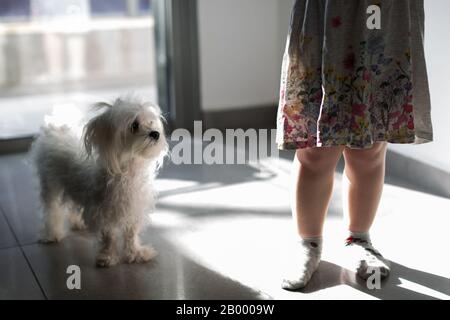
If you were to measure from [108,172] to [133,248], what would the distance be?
0.27 meters

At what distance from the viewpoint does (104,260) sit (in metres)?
1.79

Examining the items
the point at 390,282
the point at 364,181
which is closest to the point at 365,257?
the point at 390,282

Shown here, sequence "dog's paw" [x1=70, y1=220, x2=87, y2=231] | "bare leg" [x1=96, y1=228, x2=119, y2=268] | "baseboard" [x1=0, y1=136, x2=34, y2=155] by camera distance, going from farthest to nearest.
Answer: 1. "baseboard" [x1=0, y1=136, x2=34, y2=155]
2. "dog's paw" [x1=70, y1=220, x2=87, y2=231]
3. "bare leg" [x1=96, y1=228, x2=119, y2=268]

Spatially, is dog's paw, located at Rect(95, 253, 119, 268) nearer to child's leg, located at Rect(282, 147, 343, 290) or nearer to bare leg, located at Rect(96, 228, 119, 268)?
bare leg, located at Rect(96, 228, 119, 268)

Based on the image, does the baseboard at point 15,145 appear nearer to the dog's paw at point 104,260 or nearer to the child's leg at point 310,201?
the dog's paw at point 104,260

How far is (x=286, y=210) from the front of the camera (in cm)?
223

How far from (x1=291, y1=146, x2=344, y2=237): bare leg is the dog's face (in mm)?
408

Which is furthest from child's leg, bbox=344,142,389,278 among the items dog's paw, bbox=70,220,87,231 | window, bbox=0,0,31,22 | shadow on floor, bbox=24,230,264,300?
window, bbox=0,0,31,22

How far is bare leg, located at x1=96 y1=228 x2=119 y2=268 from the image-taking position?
1785mm

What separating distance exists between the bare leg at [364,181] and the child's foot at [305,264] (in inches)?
5.6

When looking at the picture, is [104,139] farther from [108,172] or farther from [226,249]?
[226,249]
